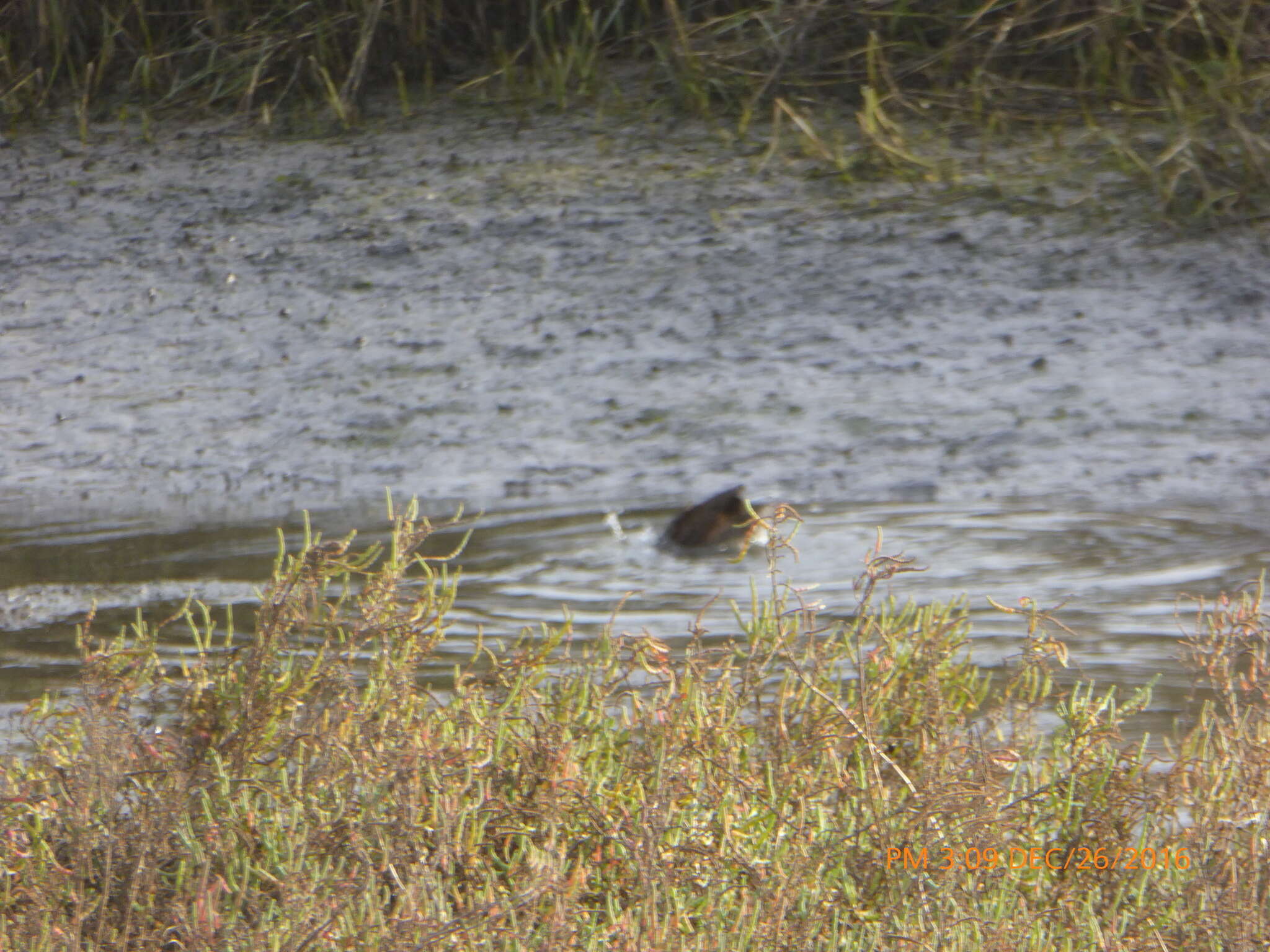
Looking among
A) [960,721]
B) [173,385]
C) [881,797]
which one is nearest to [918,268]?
[173,385]

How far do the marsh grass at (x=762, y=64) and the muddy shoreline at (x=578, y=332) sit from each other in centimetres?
26

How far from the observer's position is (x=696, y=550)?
3.88 m

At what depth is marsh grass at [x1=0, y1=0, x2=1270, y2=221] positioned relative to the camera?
21.2 ft

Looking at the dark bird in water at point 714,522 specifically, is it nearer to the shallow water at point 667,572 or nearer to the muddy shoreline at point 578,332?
the shallow water at point 667,572

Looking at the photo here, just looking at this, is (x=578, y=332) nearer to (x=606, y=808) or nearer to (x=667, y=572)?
(x=667, y=572)

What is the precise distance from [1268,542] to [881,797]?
2020 millimetres

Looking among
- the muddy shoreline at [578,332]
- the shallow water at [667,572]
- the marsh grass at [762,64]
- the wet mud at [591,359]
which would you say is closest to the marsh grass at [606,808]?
the shallow water at [667,572]

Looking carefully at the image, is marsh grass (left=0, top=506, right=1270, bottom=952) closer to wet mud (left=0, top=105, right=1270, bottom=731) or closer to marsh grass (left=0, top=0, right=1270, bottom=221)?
wet mud (left=0, top=105, right=1270, bottom=731)

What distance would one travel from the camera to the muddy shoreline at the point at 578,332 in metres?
4.52
